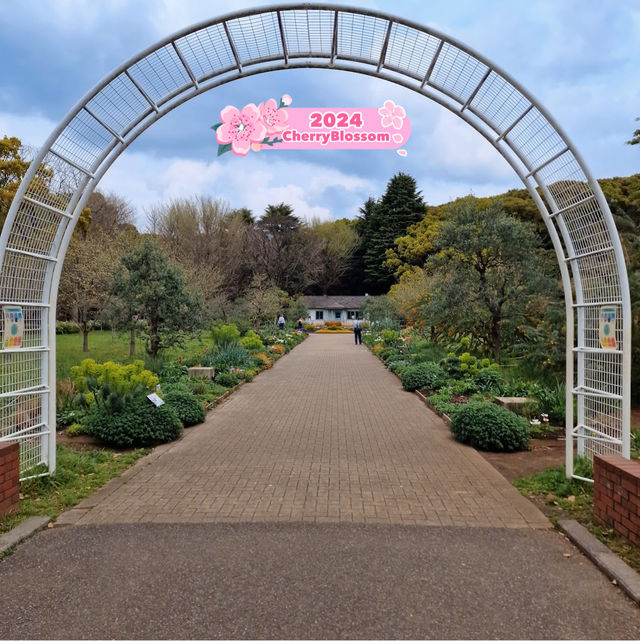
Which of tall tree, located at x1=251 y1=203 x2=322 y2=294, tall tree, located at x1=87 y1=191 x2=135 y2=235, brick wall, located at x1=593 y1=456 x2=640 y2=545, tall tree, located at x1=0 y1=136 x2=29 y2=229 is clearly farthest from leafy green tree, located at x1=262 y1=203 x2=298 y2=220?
brick wall, located at x1=593 y1=456 x2=640 y2=545

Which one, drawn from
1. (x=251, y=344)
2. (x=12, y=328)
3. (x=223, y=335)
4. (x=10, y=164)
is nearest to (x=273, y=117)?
(x=12, y=328)

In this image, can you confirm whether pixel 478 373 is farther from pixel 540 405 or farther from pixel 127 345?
pixel 127 345

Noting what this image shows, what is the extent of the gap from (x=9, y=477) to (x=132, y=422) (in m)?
2.61

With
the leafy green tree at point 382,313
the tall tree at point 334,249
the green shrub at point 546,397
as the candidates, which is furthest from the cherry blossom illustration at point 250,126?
the tall tree at point 334,249

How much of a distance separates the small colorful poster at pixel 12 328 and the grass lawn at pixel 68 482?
138 centimetres

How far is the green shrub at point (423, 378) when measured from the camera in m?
12.0

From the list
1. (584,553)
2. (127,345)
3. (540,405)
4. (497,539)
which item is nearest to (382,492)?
(497,539)

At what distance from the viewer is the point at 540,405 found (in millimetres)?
8453

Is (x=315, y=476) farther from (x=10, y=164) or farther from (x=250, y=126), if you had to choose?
(x=10, y=164)

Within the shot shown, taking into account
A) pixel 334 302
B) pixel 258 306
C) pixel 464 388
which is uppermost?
pixel 334 302

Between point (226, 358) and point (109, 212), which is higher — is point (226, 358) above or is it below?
below

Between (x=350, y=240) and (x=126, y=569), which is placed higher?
(x=350, y=240)

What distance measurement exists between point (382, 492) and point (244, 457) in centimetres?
211

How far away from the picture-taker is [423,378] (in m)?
12.5
